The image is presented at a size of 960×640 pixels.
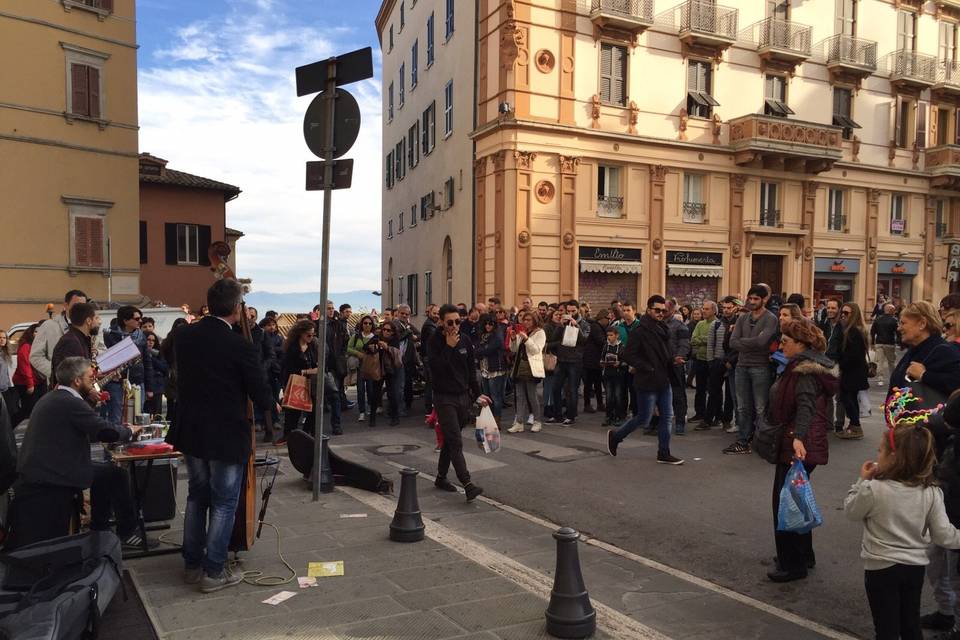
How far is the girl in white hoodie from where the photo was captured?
3771 mm

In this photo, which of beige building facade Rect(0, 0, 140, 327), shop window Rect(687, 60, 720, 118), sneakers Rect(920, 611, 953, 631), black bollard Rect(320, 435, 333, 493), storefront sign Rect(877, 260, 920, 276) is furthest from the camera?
storefront sign Rect(877, 260, 920, 276)

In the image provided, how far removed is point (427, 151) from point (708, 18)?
12057 millimetres

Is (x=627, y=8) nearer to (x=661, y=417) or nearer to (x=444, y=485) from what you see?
(x=661, y=417)

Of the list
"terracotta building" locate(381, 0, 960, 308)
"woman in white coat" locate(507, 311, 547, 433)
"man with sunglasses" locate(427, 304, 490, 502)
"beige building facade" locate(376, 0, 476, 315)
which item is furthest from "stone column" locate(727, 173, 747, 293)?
"man with sunglasses" locate(427, 304, 490, 502)

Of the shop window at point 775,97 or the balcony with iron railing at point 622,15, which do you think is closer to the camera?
the balcony with iron railing at point 622,15

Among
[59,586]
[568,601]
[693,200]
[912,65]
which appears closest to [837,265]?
[693,200]

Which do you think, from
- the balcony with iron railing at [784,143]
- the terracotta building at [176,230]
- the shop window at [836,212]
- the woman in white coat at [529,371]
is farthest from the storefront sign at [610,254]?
the terracotta building at [176,230]

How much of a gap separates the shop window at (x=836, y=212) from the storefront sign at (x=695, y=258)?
5.94 metres

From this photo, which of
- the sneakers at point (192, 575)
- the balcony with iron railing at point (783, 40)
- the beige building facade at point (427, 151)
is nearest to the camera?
the sneakers at point (192, 575)

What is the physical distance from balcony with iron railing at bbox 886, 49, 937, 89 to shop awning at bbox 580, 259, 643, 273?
50.0 feet

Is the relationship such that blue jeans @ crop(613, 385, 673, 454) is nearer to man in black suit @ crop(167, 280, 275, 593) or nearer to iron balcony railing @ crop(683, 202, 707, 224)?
man in black suit @ crop(167, 280, 275, 593)

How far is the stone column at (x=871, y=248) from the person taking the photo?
100 feet

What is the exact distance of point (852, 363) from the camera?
1066 cm

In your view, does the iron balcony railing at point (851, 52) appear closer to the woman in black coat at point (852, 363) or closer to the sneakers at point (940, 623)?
the woman in black coat at point (852, 363)
